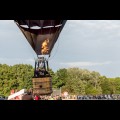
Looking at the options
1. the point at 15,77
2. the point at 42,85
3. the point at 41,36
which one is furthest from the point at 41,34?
the point at 15,77

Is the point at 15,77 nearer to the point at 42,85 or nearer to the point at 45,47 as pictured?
the point at 45,47

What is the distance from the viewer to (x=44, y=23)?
27.5 ft

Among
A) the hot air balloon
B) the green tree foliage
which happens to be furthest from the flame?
the green tree foliage

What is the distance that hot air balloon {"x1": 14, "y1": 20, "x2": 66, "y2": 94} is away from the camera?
887 cm

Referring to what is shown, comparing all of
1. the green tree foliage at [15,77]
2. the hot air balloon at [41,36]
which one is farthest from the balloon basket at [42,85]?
the green tree foliage at [15,77]

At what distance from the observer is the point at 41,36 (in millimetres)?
9500
